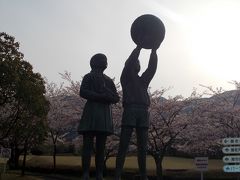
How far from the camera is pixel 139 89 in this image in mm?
8844

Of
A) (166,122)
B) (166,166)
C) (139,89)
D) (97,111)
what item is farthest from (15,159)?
(139,89)

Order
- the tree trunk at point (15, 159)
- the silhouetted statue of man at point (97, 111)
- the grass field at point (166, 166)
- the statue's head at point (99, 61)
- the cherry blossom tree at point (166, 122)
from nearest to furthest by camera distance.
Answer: the silhouetted statue of man at point (97, 111) → the statue's head at point (99, 61) → the cherry blossom tree at point (166, 122) → the grass field at point (166, 166) → the tree trunk at point (15, 159)

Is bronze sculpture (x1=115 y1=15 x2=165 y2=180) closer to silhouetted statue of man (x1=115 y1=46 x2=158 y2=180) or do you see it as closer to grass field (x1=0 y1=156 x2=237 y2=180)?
silhouetted statue of man (x1=115 y1=46 x2=158 y2=180)

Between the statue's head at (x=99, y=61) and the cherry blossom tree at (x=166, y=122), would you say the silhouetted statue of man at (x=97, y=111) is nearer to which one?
the statue's head at (x=99, y=61)

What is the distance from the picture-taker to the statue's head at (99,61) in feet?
30.0

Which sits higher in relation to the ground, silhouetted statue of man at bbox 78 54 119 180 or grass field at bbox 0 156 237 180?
silhouetted statue of man at bbox 78 54 119 180

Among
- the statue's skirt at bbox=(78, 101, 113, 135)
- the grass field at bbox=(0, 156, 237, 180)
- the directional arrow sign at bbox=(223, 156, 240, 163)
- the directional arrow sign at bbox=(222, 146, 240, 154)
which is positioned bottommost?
the grass field at bbox=(0, 156, 237, 180)

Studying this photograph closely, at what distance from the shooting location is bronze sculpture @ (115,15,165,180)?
869cm

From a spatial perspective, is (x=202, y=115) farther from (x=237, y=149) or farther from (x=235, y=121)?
(x=237, y=149)

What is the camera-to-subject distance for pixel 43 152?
4506 cm

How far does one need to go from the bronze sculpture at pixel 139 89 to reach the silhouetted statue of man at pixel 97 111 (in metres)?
0.37

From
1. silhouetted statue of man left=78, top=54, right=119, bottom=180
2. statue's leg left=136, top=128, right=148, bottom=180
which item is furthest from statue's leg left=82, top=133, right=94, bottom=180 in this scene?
statue's leg left=136, top=128, right=148, bottom=180

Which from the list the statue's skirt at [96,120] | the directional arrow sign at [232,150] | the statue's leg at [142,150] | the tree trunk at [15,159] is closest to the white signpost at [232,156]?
the directional arrow sign at [232,150]

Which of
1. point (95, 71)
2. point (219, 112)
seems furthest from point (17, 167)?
point (95, 71)
